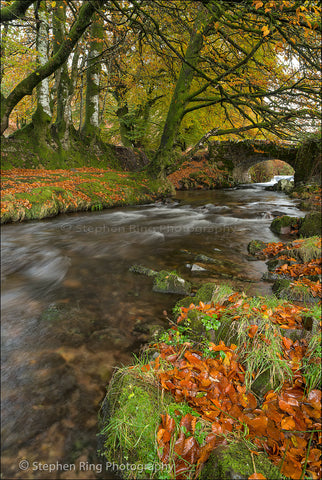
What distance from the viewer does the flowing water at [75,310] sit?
1.88 metres

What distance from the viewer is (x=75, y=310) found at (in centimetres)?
354

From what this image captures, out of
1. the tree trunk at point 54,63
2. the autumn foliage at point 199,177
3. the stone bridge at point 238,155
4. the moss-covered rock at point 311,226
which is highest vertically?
the tree trunk at point 54,63

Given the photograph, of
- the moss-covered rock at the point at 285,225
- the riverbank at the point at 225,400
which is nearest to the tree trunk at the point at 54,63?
the moss-covered rock at the point at 285,225

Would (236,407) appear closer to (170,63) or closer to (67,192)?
(67,192)

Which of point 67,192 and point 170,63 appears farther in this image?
point 170,63

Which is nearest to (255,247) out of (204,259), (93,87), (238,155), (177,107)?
(204,259)

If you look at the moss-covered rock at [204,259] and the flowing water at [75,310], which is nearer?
the flowing water at [75,310]

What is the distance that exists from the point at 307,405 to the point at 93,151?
16.2 metres

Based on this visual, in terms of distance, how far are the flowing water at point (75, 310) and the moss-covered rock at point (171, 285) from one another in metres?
0.15

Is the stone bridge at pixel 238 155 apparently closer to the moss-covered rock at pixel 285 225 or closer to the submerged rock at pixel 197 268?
the moss-covered rock at pixel 285 225

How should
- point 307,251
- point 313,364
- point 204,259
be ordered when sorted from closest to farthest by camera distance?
point 313,364 → point 307,251 → point 204,259

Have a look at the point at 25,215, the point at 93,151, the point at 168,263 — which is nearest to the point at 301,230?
the point at 168,263

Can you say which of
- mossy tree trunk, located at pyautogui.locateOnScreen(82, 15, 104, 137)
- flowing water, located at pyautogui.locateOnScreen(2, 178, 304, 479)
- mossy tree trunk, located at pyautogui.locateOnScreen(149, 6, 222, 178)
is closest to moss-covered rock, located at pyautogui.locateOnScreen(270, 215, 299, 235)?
flowing water, located at pyautogui.locateOnScreen(2, 178, 304, 479)

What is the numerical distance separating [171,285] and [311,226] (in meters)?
4.86
